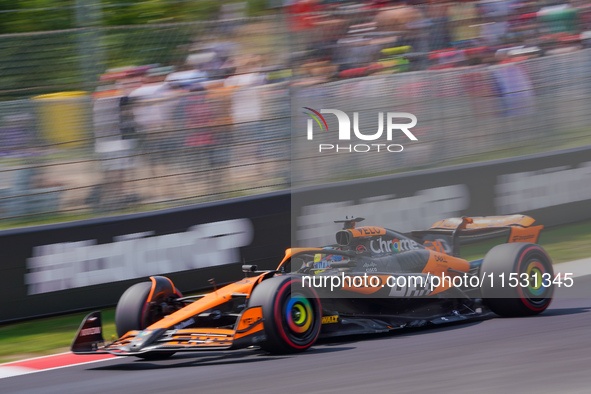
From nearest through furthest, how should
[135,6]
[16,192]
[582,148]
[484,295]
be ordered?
[484,295]
[16,192]
[582,148]
[135,6]

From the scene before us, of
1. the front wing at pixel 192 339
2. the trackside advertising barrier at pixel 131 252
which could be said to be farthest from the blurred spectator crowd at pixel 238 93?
the front wing at pixel 192 339

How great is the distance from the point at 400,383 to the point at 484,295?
6.40 feet

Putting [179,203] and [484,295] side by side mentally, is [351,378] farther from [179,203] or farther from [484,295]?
[179,203]

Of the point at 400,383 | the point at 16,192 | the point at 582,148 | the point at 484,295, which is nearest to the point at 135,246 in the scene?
the point at 16,192

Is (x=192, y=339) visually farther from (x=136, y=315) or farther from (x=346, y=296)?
(x=346, y=296)

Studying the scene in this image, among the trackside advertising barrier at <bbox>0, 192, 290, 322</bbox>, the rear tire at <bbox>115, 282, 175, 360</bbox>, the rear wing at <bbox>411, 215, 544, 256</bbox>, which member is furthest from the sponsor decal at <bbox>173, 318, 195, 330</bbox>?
the trackside advertising barrier at <bbox>0, 192, 290, 322</bbox>

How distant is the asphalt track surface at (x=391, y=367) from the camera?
4215 millimetres

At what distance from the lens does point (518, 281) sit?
578cm

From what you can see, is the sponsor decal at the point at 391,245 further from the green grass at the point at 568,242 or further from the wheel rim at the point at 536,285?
the green grass at the point at 568,242

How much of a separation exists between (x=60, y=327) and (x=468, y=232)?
12.6 feet

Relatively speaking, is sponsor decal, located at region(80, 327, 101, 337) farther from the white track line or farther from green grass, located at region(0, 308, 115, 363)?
green grass, located at region(0, 308, 115, 363)

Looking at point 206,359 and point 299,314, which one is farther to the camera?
point 206,359

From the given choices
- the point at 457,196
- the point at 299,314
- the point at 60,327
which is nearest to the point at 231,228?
the point at 60,327

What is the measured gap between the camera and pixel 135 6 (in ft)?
34.0
